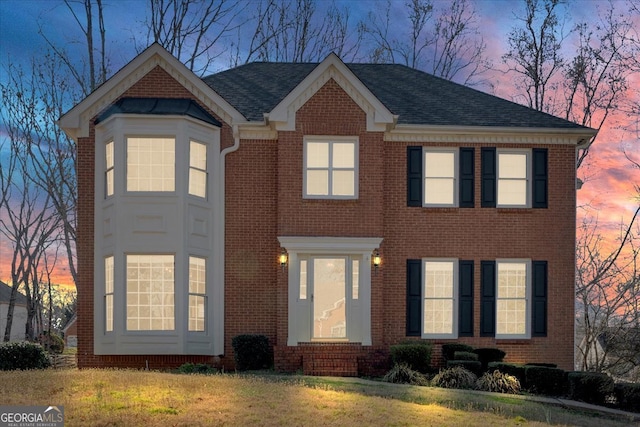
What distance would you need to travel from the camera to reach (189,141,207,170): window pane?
20.9m

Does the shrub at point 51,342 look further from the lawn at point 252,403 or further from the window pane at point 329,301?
the lawn at point 252,403

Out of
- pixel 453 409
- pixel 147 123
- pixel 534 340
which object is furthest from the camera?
pixel 534 340

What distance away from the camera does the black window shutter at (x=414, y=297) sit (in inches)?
856

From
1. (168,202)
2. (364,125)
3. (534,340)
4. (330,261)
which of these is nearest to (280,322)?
(330,261)

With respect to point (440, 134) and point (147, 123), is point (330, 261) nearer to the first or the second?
point (440, 134)

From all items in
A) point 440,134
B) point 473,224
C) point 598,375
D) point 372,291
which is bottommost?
point 598,375

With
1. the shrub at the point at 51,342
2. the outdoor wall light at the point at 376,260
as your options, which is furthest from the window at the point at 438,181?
the shrub at the point at 51,342

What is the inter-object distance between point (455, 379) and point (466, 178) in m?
Answer: 6.31

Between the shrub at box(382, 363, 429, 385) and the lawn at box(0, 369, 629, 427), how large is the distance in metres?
1.77

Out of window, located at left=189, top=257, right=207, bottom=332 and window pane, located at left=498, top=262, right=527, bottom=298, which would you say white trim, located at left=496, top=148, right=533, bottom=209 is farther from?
window, located at left=189, top=257, right=207, bottom=332

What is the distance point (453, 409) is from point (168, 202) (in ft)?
32.0

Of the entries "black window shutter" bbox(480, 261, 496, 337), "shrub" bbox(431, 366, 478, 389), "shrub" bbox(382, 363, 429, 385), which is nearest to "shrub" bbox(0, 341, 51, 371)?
"shrub" bbox(382, 363, 429, 385)

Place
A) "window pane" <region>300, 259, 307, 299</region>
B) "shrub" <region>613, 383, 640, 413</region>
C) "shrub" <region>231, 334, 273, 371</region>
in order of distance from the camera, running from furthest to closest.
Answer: "window pane" <region>300, 259, 307, 299</region> < "shrub" <region>231, 334, 273, 371</region> < "shrub" <region>613, 383, 640, 413</region>

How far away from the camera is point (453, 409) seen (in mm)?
14336
